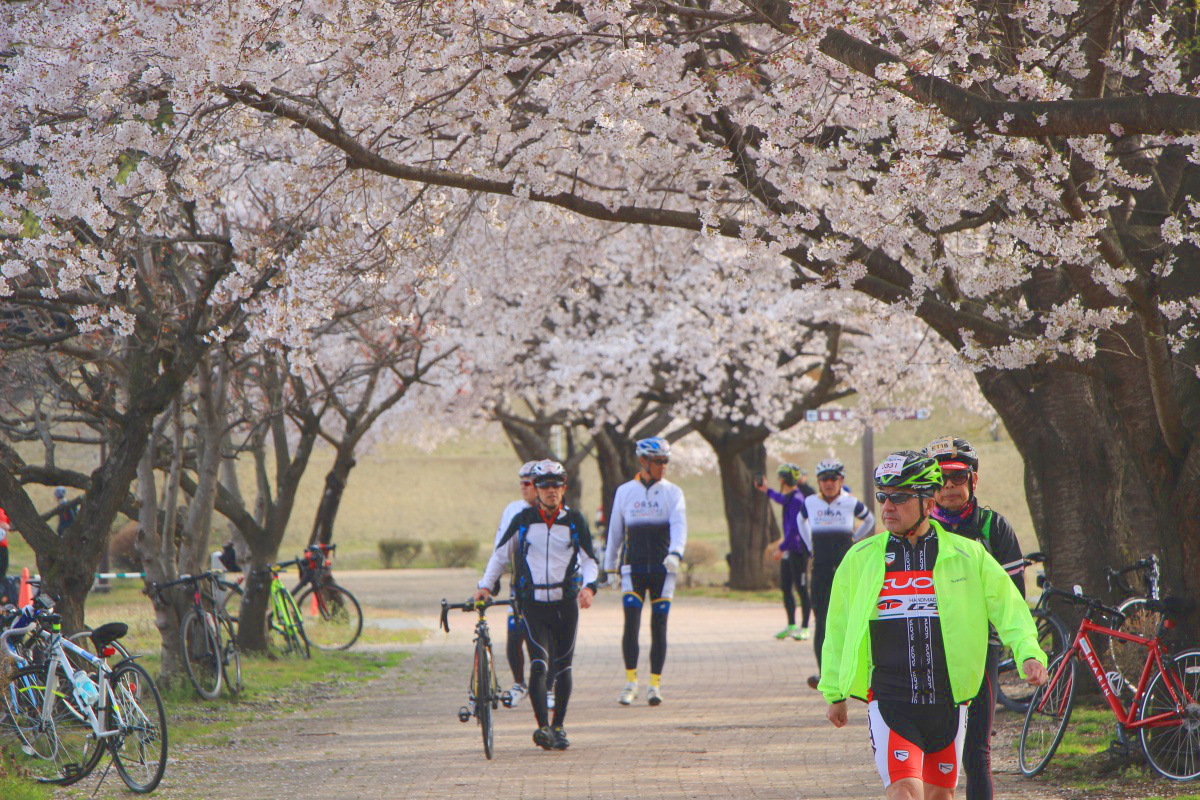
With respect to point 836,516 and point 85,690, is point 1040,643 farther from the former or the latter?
point 85,690

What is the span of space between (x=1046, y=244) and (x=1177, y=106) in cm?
206

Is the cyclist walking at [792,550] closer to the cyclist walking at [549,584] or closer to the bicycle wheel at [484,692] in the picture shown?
the cyclist walking at [549,584]

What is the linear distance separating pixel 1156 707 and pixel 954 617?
321 centimetres

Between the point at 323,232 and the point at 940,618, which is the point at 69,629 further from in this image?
the point at 940,618

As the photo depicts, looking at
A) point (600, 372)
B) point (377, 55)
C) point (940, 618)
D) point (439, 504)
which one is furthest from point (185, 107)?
point (439, 504)

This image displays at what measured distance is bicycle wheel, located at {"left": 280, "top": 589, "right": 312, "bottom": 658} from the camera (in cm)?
1430

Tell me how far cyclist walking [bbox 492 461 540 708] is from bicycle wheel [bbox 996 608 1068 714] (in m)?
3.35

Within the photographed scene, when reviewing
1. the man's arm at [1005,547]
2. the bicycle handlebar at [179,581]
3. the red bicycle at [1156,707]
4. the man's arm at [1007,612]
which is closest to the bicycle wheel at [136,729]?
the bicycle handlebar at [179,581]

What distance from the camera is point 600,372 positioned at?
25.0 metres

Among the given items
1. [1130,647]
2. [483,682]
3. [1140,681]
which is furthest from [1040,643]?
[483,682]

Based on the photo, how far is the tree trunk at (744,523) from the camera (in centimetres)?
2547

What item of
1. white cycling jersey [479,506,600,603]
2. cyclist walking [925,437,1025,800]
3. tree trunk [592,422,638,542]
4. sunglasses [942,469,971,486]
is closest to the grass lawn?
cyclist walking [925,437,1025,800]

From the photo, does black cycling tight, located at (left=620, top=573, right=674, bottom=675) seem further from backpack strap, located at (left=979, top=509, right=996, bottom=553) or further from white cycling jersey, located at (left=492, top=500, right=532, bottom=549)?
backpack strap, located at (left=979, top=509, right=996, bottom=553)

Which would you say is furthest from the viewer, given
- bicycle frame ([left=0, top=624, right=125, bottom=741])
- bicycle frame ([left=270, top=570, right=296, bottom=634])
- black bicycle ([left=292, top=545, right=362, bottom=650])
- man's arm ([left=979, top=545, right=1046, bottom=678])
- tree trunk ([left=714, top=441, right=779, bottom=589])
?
tree trunk ([left=714, top=441, right=779, bottom=589])
